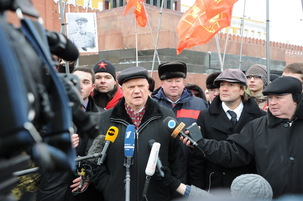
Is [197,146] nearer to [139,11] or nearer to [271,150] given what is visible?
[271,150]

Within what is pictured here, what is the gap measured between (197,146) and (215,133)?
727 millimetres

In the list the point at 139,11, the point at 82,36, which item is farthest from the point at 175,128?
the point at 139,11

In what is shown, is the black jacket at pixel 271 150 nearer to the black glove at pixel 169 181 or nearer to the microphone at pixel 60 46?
the black glove at pixel 169 181

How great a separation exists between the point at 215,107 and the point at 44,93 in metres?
2.96

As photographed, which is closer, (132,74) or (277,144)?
(277,144)

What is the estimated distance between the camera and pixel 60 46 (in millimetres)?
1535

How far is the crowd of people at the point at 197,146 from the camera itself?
3215mm

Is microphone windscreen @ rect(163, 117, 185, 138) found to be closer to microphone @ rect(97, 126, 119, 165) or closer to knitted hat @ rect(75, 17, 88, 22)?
microphone @ rect(97, 126, 119, 165)

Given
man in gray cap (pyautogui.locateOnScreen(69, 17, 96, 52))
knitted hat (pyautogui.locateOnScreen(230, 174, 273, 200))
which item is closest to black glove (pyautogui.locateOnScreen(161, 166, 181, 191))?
knitted hat (pyautogui.locateOnScreen(230, 174, 273, 200))

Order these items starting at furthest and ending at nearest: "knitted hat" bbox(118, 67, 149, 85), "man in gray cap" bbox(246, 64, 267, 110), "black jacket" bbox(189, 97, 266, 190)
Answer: "man in gray cap" bbox(246, 64, 267, 110), "black jacket" bbox(189, 97, 266, 190), "knitted hat" bbox(118, 67, 149, 85)

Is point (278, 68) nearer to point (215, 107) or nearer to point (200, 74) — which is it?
point (200, 74)

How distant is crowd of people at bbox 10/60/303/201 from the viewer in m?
3.21

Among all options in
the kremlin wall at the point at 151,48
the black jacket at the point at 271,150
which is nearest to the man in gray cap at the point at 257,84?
the black jacket at the point at 271,150

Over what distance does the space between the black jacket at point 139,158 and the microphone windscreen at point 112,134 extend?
0.19m
